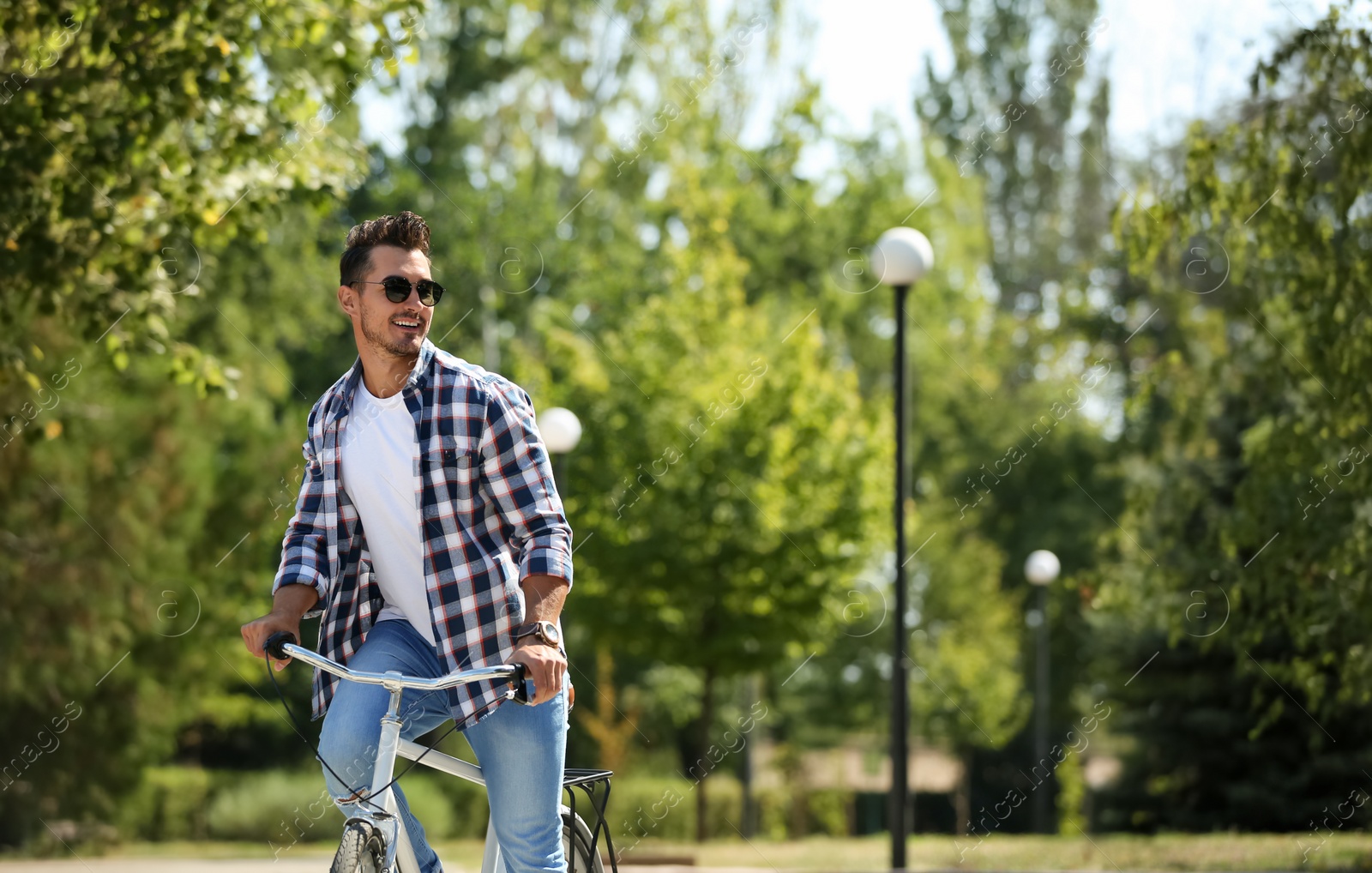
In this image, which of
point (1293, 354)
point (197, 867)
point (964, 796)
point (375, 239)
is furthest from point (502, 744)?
point (964, 796)

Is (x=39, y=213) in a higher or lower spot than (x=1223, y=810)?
higher

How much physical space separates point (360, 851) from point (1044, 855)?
10.8 meters

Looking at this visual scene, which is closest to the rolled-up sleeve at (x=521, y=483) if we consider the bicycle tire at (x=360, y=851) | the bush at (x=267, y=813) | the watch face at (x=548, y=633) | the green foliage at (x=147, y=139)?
the watch face at (x=548, y=633)

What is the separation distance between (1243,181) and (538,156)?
21217mm

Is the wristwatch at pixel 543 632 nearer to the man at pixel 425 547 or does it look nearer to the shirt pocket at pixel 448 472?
the man at pixel 425 547

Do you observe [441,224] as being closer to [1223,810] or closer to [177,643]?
[177,643]

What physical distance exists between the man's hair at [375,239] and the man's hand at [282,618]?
683 millimetres

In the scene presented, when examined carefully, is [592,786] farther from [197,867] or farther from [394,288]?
[197,867]

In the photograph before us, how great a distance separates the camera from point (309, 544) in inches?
121

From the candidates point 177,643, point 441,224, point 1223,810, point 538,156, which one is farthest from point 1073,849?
point 538,156

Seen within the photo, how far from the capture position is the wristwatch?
2793 millimetres

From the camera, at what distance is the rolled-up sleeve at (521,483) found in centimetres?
291

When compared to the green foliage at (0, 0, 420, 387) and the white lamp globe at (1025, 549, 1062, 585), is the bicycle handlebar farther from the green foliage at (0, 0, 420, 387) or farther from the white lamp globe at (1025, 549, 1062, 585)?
the white lamp globe at (1025, 549, 1062, 585)

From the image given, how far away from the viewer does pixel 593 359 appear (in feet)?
66.7
